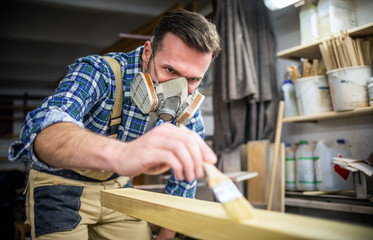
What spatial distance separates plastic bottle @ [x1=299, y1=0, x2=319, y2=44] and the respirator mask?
4.90 ft

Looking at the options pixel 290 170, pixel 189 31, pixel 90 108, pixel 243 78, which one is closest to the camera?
pixel 90 108

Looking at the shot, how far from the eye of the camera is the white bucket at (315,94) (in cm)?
226

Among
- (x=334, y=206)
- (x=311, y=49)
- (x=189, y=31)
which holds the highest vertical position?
(x=311, y=49)

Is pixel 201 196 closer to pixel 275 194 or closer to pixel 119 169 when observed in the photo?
pixel 275 194

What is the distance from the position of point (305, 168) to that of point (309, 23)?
110 cm

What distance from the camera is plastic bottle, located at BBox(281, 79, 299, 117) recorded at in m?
2.55

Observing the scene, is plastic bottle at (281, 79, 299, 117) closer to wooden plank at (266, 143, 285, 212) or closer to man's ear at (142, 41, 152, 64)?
wooden plank at (266, 143, 285, 212)

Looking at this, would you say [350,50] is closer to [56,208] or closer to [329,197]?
[329,197]

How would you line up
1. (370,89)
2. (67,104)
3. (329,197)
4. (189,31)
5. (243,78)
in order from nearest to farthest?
(67,104), (189,31), (370,89), (329,197), (243,78)

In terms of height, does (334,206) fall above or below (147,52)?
below

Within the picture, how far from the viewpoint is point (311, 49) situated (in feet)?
7.79

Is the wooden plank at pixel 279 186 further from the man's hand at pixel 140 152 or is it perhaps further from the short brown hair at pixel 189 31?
the man's hand at pixel 140 152

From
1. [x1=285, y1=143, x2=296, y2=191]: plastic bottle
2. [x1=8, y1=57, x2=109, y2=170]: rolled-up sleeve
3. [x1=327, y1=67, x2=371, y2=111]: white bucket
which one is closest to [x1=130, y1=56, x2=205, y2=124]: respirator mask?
[x1=8, y1=57, x2=109, y2=170]: rolled-up sleeve

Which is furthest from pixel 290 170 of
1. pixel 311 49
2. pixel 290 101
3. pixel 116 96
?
pixel 116 96
